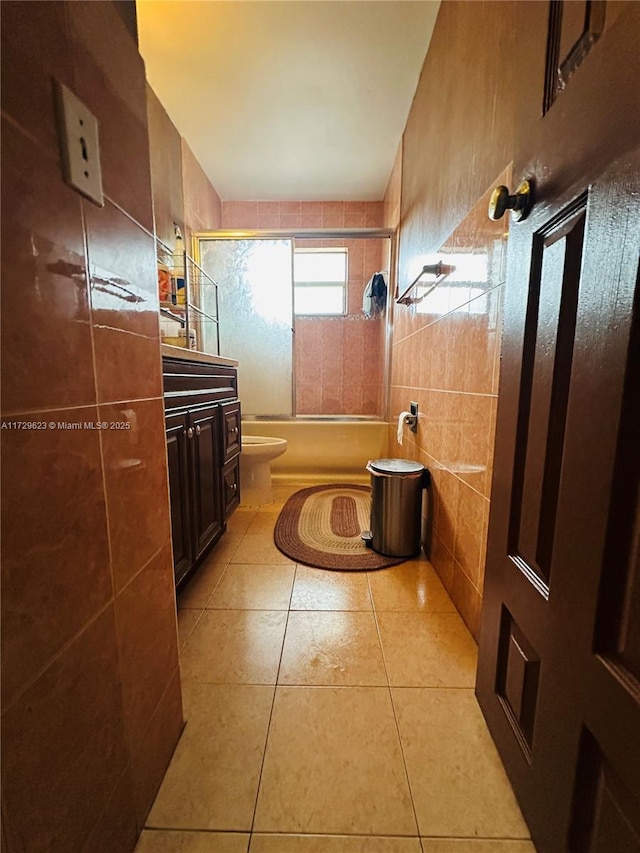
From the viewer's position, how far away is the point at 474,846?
68 cm

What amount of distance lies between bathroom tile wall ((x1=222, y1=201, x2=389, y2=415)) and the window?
0.26ft

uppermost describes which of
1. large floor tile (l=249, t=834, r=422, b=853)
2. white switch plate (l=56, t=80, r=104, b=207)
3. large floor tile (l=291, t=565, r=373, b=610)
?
white switch plate (l=56, t=80, r=104, b=207)

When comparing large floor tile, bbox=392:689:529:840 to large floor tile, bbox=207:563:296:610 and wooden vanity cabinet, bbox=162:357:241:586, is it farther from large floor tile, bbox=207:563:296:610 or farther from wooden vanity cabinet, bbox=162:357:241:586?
wooden vanity cabinet, bbox=162:357:241:586

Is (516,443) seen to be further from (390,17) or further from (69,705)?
(390,17)

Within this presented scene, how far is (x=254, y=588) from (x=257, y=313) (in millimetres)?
2328

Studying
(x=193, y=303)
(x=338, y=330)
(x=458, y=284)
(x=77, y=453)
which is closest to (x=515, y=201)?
(x=458, y=284)

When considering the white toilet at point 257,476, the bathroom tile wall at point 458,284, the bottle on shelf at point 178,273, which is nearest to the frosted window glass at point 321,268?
the bottle on shelf at point 178,273

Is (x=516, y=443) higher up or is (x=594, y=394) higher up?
(x=594, y=394)

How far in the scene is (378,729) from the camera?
0.90m

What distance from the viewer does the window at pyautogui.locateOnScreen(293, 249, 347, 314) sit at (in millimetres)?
3639

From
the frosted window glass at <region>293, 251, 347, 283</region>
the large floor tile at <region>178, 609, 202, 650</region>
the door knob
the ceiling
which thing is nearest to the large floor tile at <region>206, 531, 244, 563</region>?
the large floor tile at <region>178, 609, 202, 650</region>

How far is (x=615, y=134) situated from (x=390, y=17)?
1.94 metres

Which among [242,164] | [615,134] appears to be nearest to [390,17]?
[242,164]

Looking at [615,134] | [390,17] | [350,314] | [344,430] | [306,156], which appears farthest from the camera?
[350,314]
